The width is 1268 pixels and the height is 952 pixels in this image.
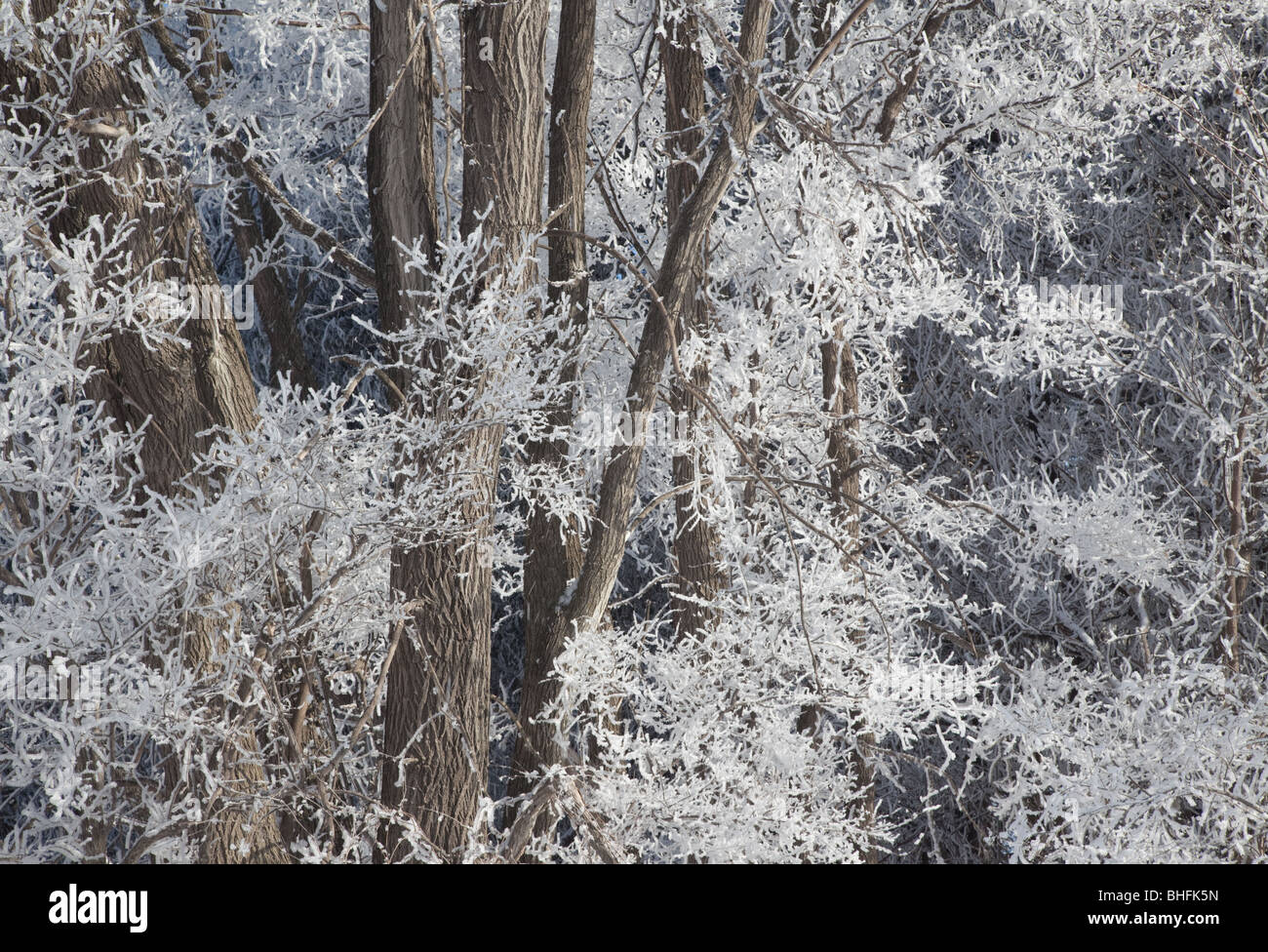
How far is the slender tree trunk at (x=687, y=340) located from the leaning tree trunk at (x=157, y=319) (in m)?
1.70

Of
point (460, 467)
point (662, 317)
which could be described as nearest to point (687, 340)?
point (662, 317)

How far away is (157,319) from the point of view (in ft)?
11.1

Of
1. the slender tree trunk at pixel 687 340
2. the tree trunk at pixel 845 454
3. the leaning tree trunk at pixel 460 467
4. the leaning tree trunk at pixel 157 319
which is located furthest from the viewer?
the tree trunk at pixel 845 454

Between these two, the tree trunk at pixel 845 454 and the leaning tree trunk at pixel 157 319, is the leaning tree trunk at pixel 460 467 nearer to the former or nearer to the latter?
the leaning tree trunk at pixel 157 319

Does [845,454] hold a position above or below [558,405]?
below

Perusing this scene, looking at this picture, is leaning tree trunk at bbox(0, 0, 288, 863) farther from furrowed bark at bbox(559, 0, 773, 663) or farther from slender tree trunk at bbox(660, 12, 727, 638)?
slender tree trunk at bbox(660, 12, 727, 638)

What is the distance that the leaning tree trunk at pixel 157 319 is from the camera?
3.32 meters

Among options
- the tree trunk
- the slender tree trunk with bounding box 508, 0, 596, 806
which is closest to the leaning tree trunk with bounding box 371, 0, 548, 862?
the slender tree trunk with bounding box 508, 0, 596, 806

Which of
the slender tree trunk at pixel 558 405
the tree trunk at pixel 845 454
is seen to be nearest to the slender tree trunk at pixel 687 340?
the slender tree trunk at pixel 558 405

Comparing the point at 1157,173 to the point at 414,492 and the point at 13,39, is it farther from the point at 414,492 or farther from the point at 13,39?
the point at 13,39

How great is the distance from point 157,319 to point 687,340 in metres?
1.93

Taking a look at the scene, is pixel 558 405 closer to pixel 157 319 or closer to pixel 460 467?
pixel 460 467

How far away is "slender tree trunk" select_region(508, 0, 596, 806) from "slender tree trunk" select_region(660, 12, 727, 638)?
1.30 feet
